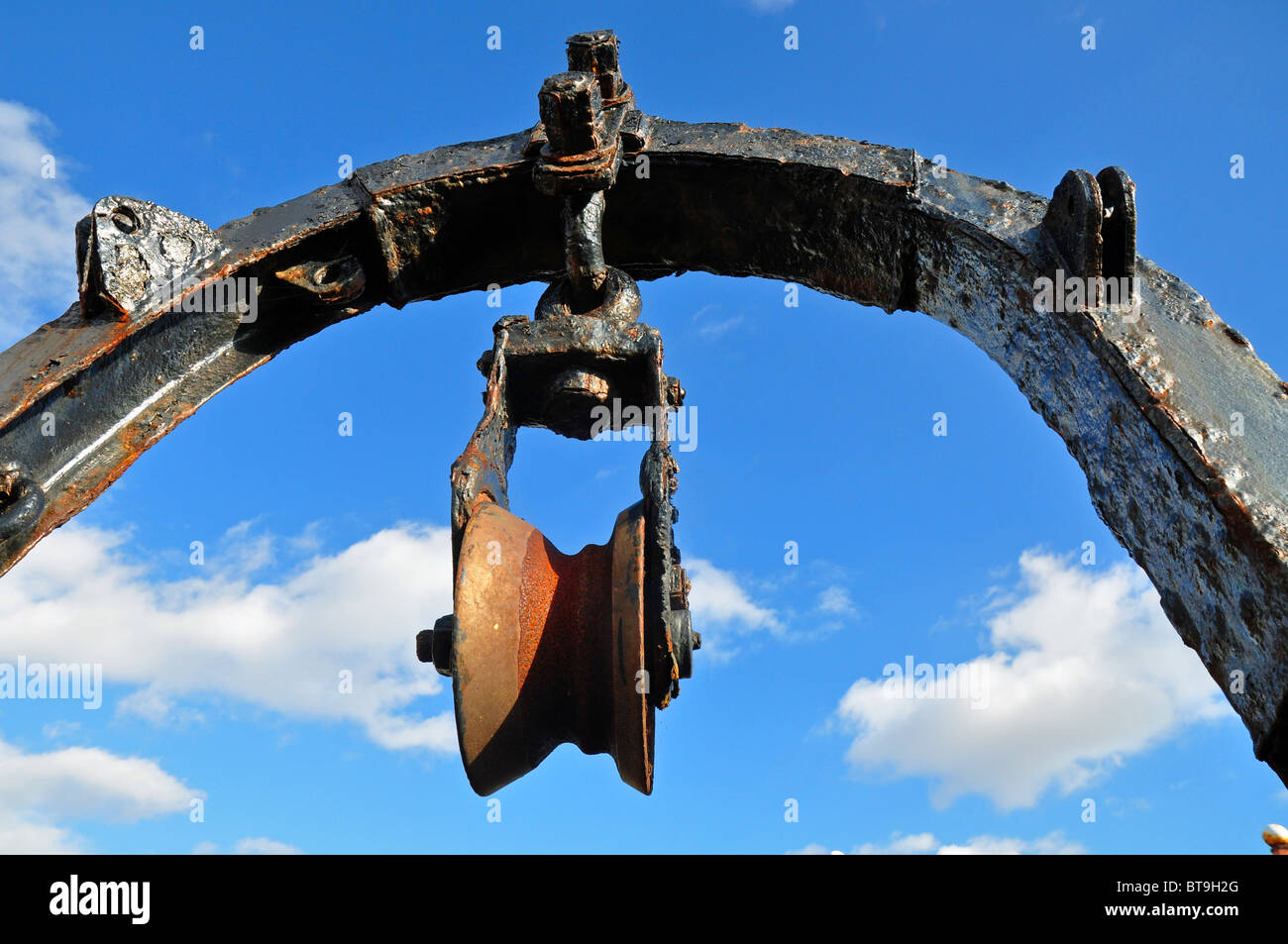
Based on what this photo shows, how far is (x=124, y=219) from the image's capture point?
Answer: 3.15 meters

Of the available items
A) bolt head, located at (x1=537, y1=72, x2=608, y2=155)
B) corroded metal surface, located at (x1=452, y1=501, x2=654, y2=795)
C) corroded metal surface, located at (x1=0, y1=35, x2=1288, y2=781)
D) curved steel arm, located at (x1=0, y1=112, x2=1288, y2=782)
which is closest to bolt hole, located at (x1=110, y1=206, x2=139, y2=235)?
curved steel arm, located at (x1=0, y1=112, x2=1288, y2=782)

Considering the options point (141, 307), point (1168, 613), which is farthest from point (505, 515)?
point (1168, 613)

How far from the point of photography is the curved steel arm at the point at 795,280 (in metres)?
2.39

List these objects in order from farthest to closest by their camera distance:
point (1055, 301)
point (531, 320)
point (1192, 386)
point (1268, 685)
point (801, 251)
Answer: point (801, 251) < point (531, 320) < point (1055, 301) < point (1192, 386) < point (1268, 685)

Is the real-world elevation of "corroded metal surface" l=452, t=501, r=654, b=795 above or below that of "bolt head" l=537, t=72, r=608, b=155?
below

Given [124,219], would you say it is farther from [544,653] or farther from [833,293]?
[833,293]

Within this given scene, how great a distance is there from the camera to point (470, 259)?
3711 mm

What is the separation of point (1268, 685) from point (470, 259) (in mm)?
2624

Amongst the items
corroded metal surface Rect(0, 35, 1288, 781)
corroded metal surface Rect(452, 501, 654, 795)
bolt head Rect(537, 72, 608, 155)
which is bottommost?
corroded metal surface Rect(452, 501, 654, 795)

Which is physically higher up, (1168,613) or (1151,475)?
(1151,475)

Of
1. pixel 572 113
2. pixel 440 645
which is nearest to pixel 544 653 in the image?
A: pixel 440 645

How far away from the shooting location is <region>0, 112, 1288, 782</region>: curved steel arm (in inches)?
94.1

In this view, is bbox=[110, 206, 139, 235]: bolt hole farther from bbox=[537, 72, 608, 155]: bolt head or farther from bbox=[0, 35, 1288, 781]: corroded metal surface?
bbox=[537, 72, 608, 155]: bolt head

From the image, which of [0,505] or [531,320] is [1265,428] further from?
[0,505]
